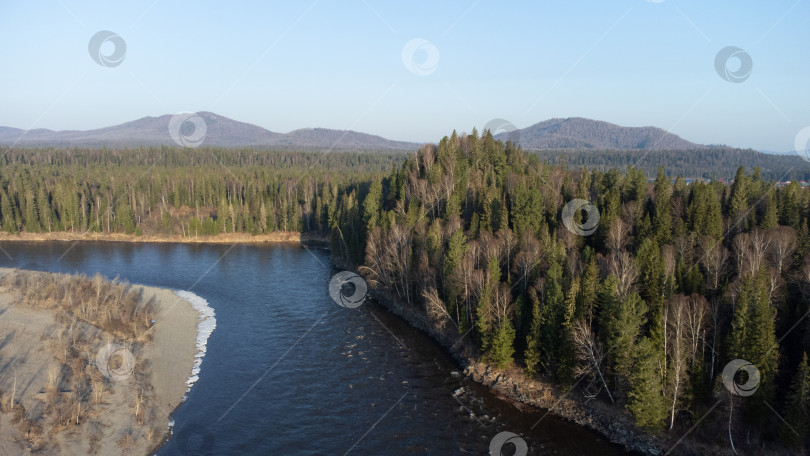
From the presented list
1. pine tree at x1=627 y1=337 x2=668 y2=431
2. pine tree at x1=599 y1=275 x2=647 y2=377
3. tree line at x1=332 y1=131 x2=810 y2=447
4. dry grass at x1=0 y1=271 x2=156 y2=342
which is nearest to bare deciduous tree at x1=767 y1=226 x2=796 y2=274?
tree line at x1=332 y1=131 x2=810 y2=447

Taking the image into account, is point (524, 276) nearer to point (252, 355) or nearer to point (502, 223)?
point (502, 223)

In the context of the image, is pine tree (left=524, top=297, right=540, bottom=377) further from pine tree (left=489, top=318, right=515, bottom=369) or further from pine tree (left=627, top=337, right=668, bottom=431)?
pine tree (left=627, top=337, right=668, bottom=431)

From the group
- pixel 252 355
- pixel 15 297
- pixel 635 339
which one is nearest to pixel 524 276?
pixel 635 339
